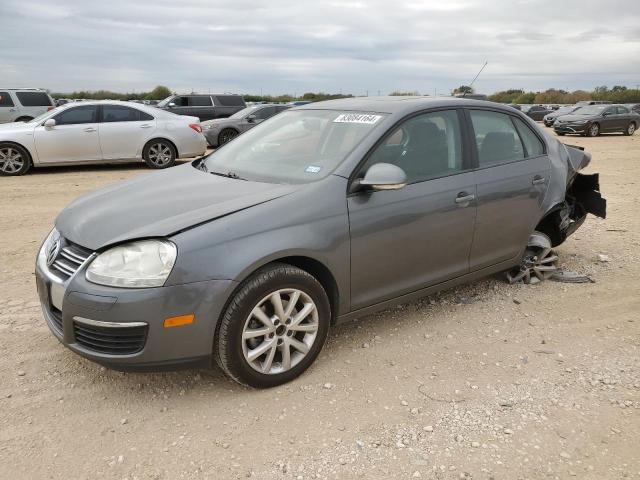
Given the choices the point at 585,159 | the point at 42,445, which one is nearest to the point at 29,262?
the point at 42,445

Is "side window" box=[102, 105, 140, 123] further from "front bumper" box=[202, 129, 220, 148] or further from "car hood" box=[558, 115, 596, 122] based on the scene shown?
"car hood" box=[558, 115, 596, 122]

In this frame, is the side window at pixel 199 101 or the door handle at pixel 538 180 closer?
the door handle at pixel 538 180

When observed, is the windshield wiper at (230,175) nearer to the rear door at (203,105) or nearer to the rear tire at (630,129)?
the rear door at (203,105)

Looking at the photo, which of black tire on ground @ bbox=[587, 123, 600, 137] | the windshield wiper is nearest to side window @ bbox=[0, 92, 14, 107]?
the windshield wiper

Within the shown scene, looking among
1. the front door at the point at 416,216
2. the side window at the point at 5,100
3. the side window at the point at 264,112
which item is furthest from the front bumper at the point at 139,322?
the side window at the point at 5,100

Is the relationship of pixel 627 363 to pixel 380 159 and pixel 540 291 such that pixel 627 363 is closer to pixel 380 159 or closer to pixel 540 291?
pixel 540 291

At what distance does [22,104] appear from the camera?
17.8 metres

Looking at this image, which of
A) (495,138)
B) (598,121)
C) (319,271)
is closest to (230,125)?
(495,138)

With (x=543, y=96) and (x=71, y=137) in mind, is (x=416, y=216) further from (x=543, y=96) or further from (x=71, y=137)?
(x=543, y=96)

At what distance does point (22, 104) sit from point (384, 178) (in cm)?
1829

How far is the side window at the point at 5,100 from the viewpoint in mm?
17469

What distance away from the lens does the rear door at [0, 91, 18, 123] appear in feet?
57.1

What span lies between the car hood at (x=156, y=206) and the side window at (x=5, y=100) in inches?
656

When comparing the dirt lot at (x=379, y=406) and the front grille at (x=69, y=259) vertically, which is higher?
the front grille at (x=69, y=259)
